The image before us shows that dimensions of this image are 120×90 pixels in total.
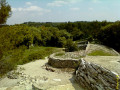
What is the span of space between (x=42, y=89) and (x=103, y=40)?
14.2m

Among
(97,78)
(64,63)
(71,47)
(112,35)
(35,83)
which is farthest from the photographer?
(112,35)

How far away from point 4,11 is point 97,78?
6.86 metres

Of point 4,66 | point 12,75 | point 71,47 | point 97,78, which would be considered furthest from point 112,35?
point 4,66

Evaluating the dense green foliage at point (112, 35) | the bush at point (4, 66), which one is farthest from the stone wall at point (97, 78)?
the dense green foliage at point (112, 35)

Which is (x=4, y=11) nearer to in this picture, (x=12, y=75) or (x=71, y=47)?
(x=12, y=75)

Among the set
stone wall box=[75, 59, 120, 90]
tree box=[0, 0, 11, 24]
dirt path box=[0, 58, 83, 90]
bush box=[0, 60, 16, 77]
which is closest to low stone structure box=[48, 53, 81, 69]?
dirt path box=[0, 58, 83, 90]

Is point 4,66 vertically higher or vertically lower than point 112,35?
lower

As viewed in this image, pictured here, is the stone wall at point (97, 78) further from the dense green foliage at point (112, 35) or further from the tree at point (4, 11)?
the dense green foliage at point (112, 35)

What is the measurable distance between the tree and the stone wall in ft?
19.5

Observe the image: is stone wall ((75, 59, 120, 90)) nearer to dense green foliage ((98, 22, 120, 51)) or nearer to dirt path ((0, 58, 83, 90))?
dirt path ((0, 58, 83, 90))

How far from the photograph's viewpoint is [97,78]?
18.0 feet

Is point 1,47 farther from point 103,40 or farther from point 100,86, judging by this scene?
point 103,40

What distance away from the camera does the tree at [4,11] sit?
24.8 feet

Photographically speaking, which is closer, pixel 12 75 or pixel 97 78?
pixel 97 78
